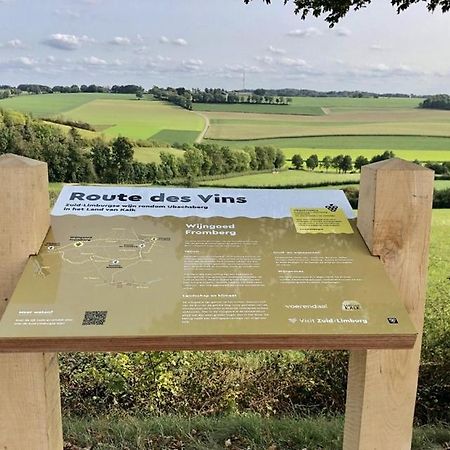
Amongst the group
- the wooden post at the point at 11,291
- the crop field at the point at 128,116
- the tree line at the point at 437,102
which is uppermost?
the tree line at the point at 437,102

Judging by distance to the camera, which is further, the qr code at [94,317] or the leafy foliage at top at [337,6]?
the leafy foliage at top at [337,6]

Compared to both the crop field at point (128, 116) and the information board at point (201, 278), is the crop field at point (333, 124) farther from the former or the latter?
the information board at point (201, 278)

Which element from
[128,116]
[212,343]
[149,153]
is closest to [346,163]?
[149,153]

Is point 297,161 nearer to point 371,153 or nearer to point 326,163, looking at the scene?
point 326,163

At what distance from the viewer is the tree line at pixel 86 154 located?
328 cm

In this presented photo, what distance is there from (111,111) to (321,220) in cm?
191

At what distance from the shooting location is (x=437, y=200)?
11.7 ft

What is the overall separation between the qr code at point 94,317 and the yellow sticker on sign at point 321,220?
60cm

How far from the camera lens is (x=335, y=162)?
3.47m

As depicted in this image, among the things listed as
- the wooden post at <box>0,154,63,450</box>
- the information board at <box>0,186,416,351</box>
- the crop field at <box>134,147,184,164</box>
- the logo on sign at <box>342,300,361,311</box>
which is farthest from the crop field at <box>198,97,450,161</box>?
the logo on sign at <box>342,300,361,311</box>

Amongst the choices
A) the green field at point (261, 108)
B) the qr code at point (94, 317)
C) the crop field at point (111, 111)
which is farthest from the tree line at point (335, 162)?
the qr code at point (94, 317)

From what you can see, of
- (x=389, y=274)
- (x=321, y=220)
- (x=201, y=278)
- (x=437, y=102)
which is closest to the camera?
(x=201, y=278)

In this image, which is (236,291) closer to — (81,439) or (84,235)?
(84,235)

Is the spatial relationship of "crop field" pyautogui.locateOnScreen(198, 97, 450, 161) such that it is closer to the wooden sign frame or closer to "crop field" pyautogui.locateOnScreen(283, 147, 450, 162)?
"crop field" pyautogui.locateOnScreen(283, 147, 450, 162)
